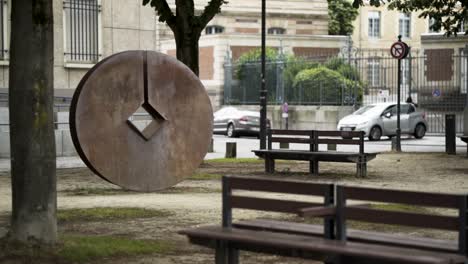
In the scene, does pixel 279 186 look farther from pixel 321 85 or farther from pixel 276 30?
pixel 276 30

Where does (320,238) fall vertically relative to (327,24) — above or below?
below

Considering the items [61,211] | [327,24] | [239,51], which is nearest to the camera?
[61,211]

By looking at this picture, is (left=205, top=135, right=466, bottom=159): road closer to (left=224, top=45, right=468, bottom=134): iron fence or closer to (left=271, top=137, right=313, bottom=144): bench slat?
(left=224, top=45, right=468, bottom=134): iron fence

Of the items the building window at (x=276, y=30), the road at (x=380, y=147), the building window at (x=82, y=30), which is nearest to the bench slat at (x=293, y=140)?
the road at (x=380, y=147)

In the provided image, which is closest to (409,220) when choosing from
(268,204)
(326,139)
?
(268,204)

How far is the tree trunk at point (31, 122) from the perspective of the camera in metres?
10.4

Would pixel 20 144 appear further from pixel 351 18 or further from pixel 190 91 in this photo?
pixel 351 18

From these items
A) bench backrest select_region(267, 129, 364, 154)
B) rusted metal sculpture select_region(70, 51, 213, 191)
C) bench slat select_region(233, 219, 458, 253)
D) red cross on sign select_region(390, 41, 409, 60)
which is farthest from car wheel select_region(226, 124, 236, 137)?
bench slat select_region(233, 219, 458, 253)

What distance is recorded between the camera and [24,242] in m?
10.3

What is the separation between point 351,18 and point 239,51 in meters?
19.6

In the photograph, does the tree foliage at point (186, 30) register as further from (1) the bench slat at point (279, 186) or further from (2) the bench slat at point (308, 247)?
(2) the bench slat at point (308, 247)

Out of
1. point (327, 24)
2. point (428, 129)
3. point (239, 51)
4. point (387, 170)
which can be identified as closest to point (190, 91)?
point (387, 170)

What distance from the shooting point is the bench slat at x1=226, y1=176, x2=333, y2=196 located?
8.06 m

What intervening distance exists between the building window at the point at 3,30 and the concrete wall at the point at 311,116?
79.4 ft
